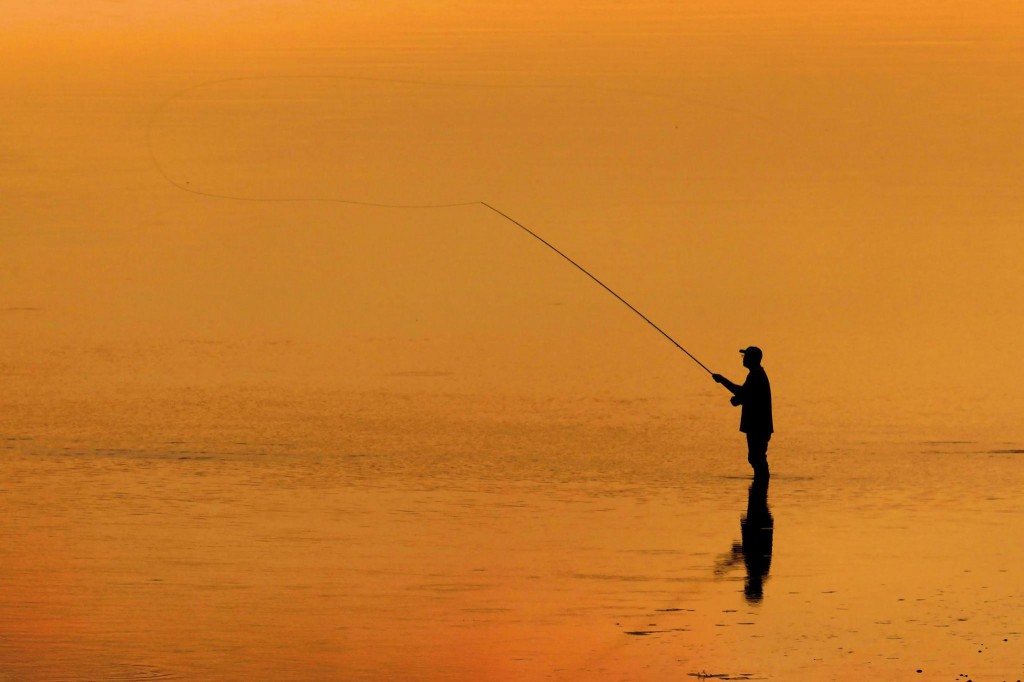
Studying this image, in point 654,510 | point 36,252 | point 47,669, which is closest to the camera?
point 47,669

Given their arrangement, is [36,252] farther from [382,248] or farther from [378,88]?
[378,88]

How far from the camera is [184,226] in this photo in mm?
23781

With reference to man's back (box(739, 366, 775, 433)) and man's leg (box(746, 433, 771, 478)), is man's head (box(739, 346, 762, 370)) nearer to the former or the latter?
man's back (box(739, 366, 775, 433))

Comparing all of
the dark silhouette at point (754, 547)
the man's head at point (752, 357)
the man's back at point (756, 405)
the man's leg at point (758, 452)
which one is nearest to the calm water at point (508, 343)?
the dark silhouette at point (754, 547)

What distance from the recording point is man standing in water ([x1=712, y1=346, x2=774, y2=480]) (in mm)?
13406

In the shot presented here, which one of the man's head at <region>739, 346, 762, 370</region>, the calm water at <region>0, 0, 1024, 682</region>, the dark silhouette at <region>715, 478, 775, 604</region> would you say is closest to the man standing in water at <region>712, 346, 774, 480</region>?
the man's head at <region>739, 346, 762, 370</region>

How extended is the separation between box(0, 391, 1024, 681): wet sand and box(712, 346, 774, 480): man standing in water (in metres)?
0.24

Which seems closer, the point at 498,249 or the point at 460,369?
the point at 460,369

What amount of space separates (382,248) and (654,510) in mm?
9994

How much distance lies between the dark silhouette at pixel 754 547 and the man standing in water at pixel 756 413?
0.19 metres

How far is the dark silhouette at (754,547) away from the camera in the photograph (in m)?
10.8

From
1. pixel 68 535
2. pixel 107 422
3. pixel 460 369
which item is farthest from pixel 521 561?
pixel 460 369

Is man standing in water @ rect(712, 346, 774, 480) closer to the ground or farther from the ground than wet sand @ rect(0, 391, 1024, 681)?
farther from the ground

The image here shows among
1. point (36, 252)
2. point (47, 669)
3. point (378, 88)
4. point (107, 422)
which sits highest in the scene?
point (378, 88)
